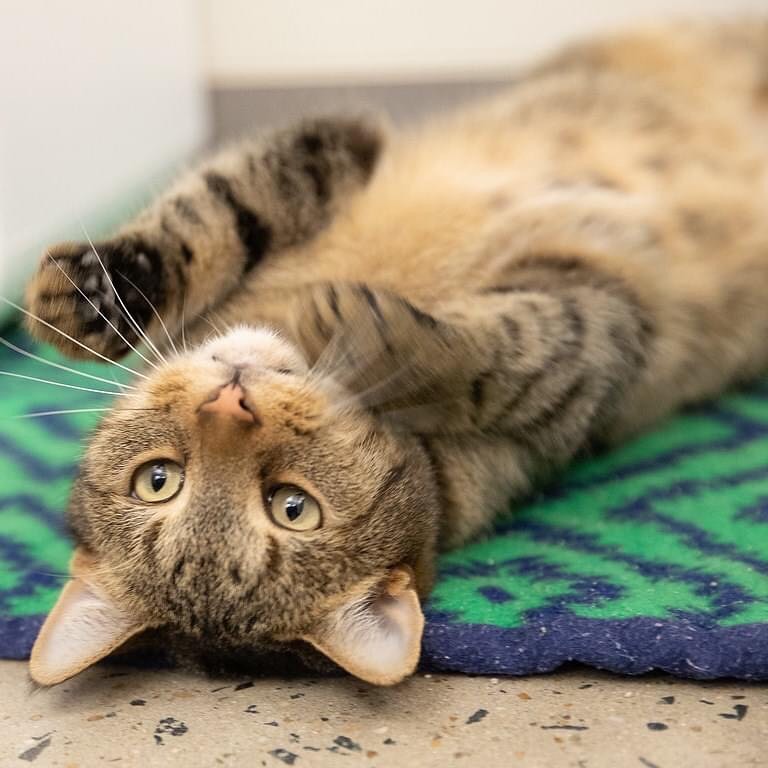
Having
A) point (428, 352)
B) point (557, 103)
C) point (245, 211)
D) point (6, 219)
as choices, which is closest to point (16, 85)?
point (6, 219)

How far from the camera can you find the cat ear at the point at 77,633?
1.26 metres

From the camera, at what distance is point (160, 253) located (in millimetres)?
1619

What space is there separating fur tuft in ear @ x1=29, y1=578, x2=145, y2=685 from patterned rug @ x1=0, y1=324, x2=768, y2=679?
158 millimetres

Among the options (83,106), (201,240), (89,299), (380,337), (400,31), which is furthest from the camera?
(400,31)

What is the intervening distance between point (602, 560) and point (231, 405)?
0.63m

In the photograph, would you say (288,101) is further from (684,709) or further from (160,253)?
(684,709)

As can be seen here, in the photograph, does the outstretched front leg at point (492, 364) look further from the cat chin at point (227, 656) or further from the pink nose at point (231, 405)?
the cat chin at point (227, 656)

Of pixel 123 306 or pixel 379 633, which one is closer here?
pixel 379 633

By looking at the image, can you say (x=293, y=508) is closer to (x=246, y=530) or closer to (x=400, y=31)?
(x=246, y=530)

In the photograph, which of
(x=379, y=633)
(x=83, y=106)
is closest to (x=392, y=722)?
(x=379, y=633)

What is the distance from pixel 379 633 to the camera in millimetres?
1258

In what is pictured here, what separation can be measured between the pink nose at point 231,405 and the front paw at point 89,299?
0.26 m

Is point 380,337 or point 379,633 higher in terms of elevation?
point 380,337

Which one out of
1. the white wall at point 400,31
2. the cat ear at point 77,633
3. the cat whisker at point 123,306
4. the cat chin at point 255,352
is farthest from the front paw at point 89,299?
the white wall at point 400,31
